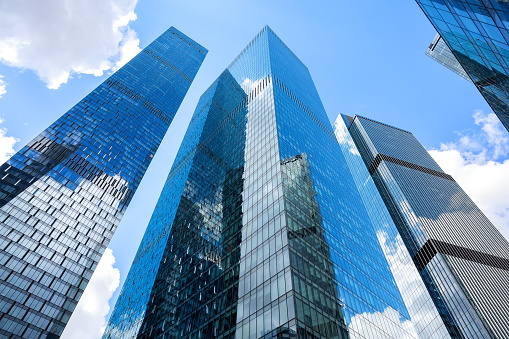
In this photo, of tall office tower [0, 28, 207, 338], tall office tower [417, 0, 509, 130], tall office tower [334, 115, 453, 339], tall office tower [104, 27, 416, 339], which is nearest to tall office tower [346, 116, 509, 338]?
tall office tower [334, 115, 453, 339]

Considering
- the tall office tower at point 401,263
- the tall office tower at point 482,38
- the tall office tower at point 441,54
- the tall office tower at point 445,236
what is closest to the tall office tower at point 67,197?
the tall office tower at point 482,38

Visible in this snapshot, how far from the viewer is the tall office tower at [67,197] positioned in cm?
5978

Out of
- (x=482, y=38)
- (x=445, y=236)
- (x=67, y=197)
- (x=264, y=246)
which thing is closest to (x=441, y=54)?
(x=445, y=236)

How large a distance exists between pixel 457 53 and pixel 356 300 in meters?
32.2

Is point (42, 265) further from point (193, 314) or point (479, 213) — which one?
point (479, 213)

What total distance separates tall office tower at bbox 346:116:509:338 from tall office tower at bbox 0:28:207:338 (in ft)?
295

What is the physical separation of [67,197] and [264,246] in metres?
52.2

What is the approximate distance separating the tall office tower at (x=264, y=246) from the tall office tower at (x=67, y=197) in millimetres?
12519

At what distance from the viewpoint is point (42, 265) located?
210ft

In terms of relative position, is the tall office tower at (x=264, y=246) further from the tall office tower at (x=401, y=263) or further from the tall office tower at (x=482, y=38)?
the tall office tower at (x=401, y=263)

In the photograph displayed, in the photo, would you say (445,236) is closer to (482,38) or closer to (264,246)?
(264,246)

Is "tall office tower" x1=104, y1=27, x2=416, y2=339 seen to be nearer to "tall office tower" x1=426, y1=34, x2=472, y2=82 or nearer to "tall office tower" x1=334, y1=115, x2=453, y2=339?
"tall office tower" x1=334, y1=115, x2=453, y2=339

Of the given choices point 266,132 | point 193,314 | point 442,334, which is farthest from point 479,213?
point 193,314

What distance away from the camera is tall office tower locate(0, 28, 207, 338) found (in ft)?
196
